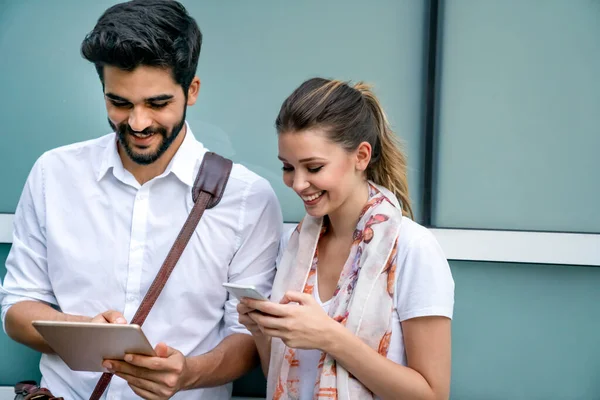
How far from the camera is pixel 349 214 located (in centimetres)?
256

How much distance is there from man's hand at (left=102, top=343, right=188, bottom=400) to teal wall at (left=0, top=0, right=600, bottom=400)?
893 millimetres

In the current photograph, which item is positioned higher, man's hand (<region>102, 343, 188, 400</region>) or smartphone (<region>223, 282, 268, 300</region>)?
smartphone (<region>223, 282, 268, 300</region>)

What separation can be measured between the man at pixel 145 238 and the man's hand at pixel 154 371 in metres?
0.15

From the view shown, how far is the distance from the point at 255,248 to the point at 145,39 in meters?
0.88

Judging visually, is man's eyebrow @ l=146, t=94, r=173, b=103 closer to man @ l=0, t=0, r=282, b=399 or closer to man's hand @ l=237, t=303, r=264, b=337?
man @ l=0, t=0, r=282, b=399

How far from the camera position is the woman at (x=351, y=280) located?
7.42ft

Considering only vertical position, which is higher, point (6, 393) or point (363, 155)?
point (363, 155)

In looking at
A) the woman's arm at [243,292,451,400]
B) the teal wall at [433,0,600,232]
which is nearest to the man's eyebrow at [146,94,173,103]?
the woman's arm at [243,292,451,400]

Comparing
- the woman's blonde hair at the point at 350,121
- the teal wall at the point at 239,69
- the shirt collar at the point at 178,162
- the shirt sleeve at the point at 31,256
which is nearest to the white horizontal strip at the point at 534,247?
the teal wall at the point at 239,69

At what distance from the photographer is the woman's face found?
2.38 metres

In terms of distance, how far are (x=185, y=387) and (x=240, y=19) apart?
1635mm

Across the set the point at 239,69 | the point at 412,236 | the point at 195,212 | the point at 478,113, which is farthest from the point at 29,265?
the point at 478,113

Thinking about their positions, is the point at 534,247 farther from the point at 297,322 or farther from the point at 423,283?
the point at 297,322

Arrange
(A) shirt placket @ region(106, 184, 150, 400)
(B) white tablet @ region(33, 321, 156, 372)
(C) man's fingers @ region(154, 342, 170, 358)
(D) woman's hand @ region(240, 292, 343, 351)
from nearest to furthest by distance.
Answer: (B) white tablet @ region(33, 321, 156, 372) → (D) woman's hand @ region(240, 292, 343, 351) → (C) man's fingers @ region(154, 342, 170, 358) → (A) shirt placket @ region(106, 184, 150, 400)
